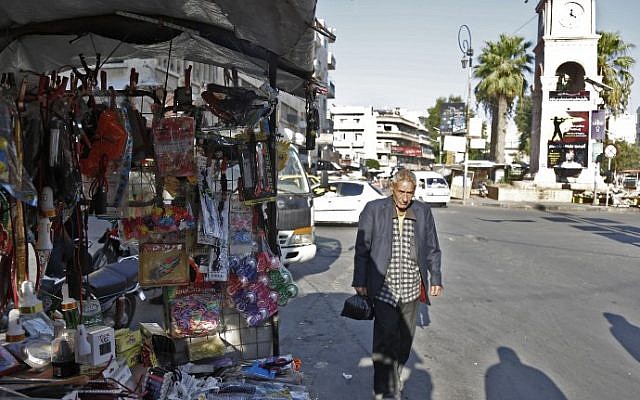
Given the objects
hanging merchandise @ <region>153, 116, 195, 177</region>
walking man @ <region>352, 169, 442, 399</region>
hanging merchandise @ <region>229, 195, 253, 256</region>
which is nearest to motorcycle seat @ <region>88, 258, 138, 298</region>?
hanging merchandise @ <region>229, 195, 253, 256</region>

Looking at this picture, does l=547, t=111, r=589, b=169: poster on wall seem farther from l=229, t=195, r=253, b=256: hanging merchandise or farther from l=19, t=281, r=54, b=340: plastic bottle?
l=19, t=281, r=54, b=340: plastic bottle

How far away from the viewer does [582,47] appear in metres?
34.1

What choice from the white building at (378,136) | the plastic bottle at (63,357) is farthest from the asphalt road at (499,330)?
the white building at (378,136)

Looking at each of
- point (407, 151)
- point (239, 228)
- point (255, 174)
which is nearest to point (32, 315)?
point (239, 228)

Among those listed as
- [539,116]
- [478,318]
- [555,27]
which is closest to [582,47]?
[555,27]

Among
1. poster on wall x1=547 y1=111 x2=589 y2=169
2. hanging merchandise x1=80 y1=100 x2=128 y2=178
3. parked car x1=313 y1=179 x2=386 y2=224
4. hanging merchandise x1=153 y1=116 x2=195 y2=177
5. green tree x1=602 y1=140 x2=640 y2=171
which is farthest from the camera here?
green tree x1=602 y1=140 x2=640 y2=171

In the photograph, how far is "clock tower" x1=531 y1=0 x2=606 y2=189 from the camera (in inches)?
1329

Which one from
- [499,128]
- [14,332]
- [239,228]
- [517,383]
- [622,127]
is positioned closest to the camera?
[14,332]

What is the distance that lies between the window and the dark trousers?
481 inches

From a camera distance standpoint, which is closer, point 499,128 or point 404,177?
point 404,177

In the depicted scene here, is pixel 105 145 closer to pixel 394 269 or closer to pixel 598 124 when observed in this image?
pixel 394 269

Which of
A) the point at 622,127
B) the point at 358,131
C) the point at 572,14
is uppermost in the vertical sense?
the point at 572,14

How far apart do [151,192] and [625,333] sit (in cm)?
579

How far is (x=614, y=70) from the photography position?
37875 mm
